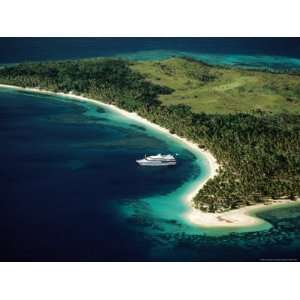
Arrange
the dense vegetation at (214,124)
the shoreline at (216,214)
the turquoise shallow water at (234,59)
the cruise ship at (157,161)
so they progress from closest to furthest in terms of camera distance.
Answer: the shoreline at (216,214), the dense vegetation at (214,124), the cruise ship at (157,161), the turquoise shallow water at (234,59)

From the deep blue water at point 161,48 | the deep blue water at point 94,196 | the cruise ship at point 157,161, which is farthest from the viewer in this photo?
the deep blue water at point 161,48

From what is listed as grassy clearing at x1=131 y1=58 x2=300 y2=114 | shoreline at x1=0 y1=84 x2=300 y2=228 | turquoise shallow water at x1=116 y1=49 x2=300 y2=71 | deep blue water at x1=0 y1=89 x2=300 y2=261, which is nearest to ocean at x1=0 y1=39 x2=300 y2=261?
deep blue water at x1=0 y1=89 x2=300 y2=261

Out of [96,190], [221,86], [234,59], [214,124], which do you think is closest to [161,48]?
[234,59]

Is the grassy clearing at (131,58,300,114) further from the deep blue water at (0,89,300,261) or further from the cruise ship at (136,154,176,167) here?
the cruise ship at (136,154,176,167)

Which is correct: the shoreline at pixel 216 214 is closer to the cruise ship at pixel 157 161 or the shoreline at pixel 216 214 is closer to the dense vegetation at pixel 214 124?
the dense vegetation at pixel 214 124

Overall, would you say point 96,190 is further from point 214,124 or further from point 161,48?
point 161,48

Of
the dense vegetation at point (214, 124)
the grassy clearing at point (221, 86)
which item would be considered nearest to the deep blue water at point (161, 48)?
the grassy clearing at point (221, 86)
